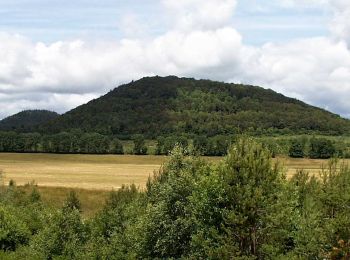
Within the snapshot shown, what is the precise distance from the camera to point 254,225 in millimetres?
37656

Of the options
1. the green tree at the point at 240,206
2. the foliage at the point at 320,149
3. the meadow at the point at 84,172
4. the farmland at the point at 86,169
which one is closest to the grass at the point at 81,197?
the meadow at the point at 84,172

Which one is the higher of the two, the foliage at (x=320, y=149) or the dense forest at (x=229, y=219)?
the foliage at (x=320, y=149)

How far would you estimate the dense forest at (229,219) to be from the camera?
121 feet

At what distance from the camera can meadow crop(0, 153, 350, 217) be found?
367 feet

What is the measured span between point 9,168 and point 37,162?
66.1 feet

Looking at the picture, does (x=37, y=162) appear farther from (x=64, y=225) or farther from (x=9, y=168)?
(x=64, y=225)

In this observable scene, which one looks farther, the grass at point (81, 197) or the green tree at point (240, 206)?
the grass at point (81, 197)

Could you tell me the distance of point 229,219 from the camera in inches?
1442

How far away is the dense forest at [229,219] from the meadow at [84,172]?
39.5 metres

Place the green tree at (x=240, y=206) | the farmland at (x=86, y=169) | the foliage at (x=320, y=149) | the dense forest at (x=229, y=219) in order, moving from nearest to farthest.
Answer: the green tree at (x=240, y=206) < the dense forest at (x=229, y=219) < the farmland at (x=86, y=169) < the foliage at (x=320, y=149)

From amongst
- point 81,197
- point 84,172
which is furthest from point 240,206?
point 84,172

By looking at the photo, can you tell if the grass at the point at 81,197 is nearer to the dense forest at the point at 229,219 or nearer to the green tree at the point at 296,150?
the dense forest at the point at 229,219

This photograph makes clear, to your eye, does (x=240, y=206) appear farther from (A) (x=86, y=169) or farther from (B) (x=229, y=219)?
(A) (x=86, y=169)

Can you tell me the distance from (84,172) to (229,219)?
122 m
